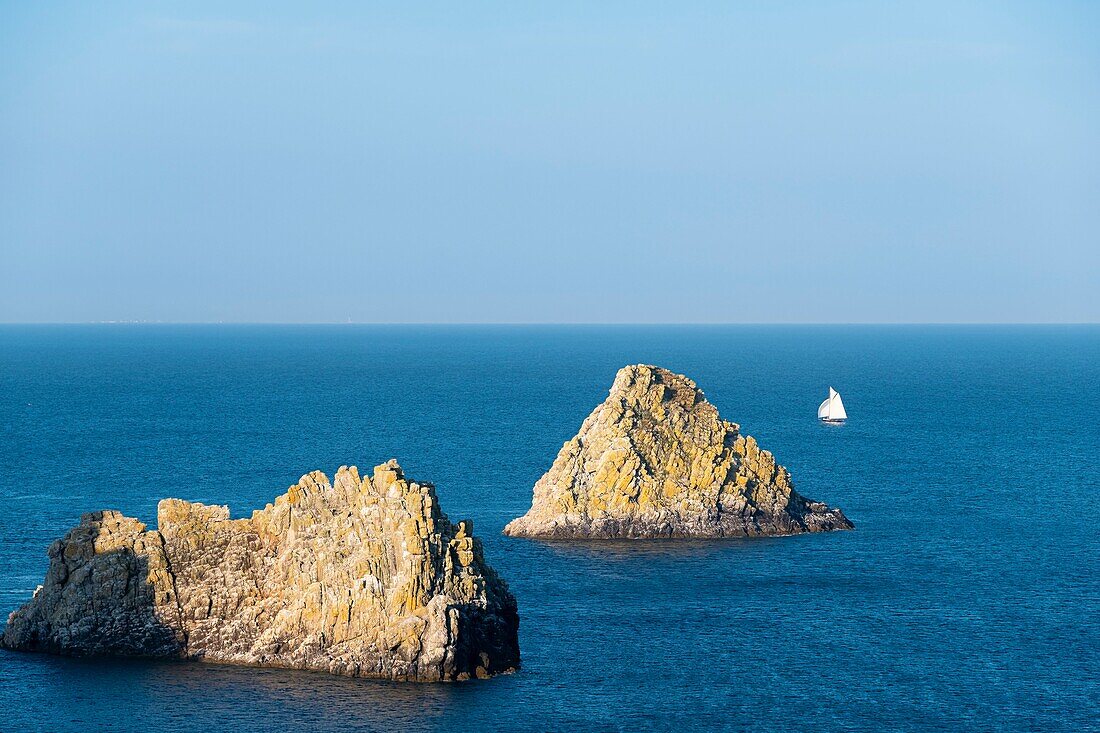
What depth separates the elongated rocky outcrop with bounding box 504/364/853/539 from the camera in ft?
396

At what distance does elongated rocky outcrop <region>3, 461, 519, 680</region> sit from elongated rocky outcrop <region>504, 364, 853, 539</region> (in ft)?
119

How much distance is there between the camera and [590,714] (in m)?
76.0

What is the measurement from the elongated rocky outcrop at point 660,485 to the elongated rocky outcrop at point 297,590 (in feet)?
119

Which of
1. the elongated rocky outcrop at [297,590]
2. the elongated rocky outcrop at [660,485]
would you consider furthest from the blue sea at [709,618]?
the elongated rocky outcrop at [660,485]

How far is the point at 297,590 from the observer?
271ft

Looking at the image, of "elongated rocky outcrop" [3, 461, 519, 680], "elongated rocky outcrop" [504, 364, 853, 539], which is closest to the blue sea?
"elongated rocky outcrop" [3, 461, 519, 680]

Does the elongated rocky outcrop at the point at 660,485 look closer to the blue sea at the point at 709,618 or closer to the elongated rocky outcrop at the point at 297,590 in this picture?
the blue sea at the point at 709,618

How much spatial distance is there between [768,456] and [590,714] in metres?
52.5

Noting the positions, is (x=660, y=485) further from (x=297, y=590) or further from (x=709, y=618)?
(x=297, y=590)

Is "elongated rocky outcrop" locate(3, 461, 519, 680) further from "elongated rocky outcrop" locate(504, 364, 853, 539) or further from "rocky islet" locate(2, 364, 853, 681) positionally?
"elongated rocky outcrop" locate(504, 364, 853, 539)

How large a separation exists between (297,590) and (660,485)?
45830 millimetres

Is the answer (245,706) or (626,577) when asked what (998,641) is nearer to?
(626,577)

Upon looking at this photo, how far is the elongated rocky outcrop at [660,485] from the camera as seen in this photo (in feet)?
396

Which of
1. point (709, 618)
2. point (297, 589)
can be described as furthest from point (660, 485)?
point (297, 589)
